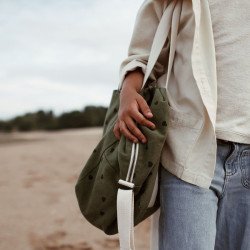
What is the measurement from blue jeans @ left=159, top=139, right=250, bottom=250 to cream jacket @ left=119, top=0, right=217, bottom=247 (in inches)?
1.6

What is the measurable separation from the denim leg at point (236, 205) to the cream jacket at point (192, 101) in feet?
0.26

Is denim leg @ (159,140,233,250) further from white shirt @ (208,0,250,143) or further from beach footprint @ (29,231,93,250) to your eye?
beach footprint @ (29,231,93,250)

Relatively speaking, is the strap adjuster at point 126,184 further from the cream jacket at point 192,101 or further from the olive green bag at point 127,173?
the cream jacket at point 192,101

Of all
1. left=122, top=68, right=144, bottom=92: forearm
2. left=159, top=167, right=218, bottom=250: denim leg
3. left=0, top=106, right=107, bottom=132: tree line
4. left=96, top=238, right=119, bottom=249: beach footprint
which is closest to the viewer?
Result: left=159, top=167, right=218, bottom=250: denim leg

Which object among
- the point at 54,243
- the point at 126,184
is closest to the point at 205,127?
the point at 126,184

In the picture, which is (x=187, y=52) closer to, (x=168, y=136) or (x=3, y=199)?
(x=168, y=136)

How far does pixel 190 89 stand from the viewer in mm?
1570

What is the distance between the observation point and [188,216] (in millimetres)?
1471

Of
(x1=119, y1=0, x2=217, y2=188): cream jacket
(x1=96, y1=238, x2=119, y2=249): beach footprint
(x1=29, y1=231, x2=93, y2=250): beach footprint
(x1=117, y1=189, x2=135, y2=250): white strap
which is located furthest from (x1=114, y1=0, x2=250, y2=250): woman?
(x1=29, y1=231, x2=93, y2=250): beach footprint

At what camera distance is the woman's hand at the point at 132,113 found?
59.2 inches

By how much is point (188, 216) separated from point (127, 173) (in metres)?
0.22

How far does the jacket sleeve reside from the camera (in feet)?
5.53

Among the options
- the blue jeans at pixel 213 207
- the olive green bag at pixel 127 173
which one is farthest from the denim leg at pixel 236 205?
the olive green bag at pixel 127 173

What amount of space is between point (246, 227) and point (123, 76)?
65 centimetres
